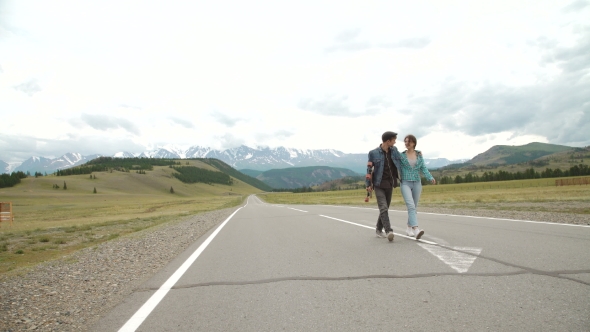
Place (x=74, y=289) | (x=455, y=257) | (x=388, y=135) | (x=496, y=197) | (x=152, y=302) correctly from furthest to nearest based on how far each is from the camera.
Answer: (x=496, y=197) → (x=388, y=135) → (x=455, y=257) → (x=74, y=289) → (x=152, y=302)

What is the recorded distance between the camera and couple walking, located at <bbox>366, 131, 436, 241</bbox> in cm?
850

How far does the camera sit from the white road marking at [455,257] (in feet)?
18.8

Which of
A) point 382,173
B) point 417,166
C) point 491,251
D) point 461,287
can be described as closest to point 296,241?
point 382,173

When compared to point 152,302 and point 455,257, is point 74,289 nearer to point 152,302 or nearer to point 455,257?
point 152,302

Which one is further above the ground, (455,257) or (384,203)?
(384,203)

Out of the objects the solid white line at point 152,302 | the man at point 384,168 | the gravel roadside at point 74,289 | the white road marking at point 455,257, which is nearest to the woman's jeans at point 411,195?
the man at point 384,168

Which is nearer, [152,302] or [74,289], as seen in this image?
[152,302]

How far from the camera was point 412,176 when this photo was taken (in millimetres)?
8594

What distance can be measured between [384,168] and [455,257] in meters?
2.79

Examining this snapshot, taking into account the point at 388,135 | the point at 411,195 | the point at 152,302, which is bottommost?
the point at 152,302

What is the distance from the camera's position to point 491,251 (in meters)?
6.78

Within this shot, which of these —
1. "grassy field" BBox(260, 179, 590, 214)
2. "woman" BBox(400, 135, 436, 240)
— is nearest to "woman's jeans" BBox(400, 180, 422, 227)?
"woman" BBox(400, 135, 436, 240)

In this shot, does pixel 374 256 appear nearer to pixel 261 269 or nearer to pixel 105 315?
pixel 261 269

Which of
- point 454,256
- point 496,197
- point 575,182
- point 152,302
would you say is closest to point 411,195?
point 454,256
